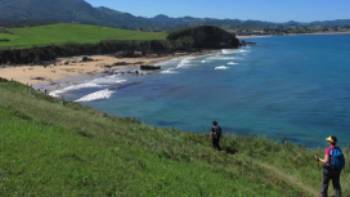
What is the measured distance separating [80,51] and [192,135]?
89701mm

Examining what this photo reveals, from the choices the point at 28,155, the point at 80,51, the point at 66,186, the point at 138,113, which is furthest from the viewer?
the point at 80,51

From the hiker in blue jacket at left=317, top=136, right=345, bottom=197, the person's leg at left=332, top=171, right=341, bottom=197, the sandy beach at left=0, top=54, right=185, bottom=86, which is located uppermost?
the hiker in blue jacket at left=317, top=136, right=345, bottom=197

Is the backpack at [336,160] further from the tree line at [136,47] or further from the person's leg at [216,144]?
the tree line at [136,47]

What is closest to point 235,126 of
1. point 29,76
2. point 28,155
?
point 28,155

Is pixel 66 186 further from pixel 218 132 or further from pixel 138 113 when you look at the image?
pixel 138 113

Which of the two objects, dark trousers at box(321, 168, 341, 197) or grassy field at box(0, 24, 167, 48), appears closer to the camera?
dark trousers at box(321, 168, 341, 197)

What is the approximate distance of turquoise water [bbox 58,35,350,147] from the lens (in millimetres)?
41188

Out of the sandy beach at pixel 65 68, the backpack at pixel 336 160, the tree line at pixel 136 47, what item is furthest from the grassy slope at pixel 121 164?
the tree line at pixel 136 47

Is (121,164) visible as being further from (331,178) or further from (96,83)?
(96,83)

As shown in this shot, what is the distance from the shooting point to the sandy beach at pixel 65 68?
71.8 m

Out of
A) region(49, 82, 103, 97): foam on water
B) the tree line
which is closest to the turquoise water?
region(49, 82, 103, 97): foam on water

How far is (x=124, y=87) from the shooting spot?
67062 millimetres

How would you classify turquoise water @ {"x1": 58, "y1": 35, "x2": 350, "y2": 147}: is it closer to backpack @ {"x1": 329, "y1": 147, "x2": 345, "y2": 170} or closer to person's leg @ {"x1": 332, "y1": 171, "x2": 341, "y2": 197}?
person's leg @ {"x1": 332, "y1": 171, "x2": 341, "y2": 197}

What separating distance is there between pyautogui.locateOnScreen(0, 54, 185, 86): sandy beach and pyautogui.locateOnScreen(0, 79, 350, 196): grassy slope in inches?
1653
